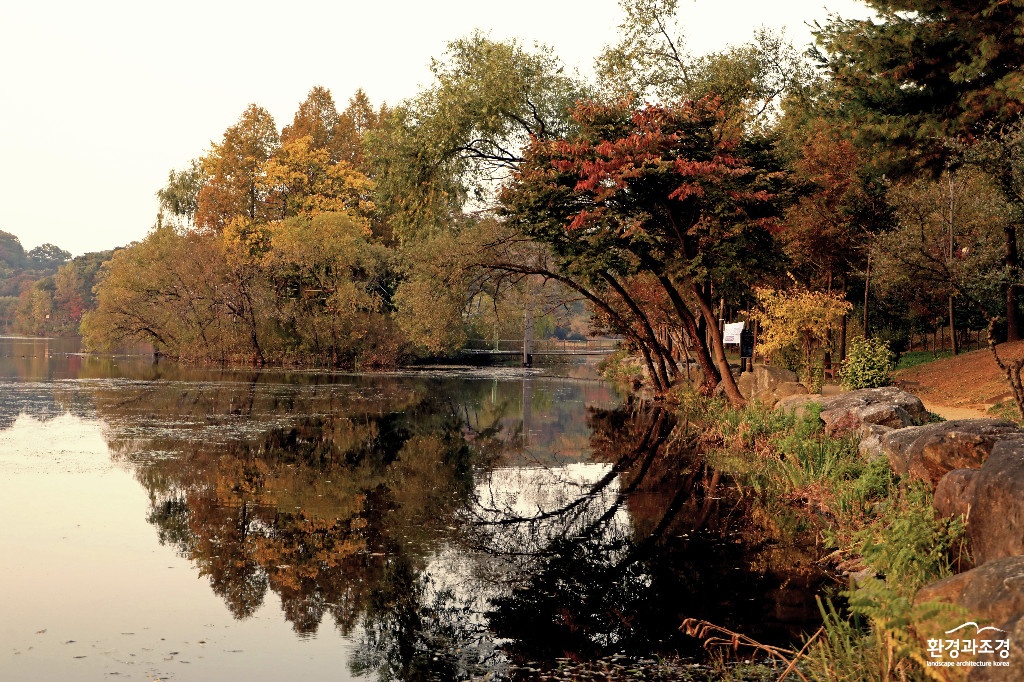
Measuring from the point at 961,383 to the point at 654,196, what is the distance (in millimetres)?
10887

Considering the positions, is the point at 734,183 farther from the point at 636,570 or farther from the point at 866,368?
the point at 636,570

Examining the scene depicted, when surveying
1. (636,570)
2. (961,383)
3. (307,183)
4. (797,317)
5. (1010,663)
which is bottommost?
(636,570)

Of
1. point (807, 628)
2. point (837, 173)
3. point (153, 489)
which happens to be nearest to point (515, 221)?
point (837, 173)

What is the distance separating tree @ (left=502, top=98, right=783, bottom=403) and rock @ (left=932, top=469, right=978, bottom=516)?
42.1 feet

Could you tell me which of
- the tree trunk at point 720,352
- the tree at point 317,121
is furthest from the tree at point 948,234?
the tree at point 317,121

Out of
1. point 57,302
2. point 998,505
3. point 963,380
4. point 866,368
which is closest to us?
point 998,505

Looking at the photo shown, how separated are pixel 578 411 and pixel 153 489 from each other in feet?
61.5

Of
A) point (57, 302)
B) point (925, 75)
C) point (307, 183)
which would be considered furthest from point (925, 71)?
point (57, 302)

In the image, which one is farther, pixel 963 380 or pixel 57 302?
pixel 57 302

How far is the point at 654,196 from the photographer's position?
23156mm

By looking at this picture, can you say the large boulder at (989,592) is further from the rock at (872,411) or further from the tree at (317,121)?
the tree at (317,121)

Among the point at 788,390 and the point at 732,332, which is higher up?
the point at 732,332

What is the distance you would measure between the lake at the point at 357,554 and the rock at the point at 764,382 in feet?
9.03

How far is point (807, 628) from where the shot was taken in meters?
8.38
